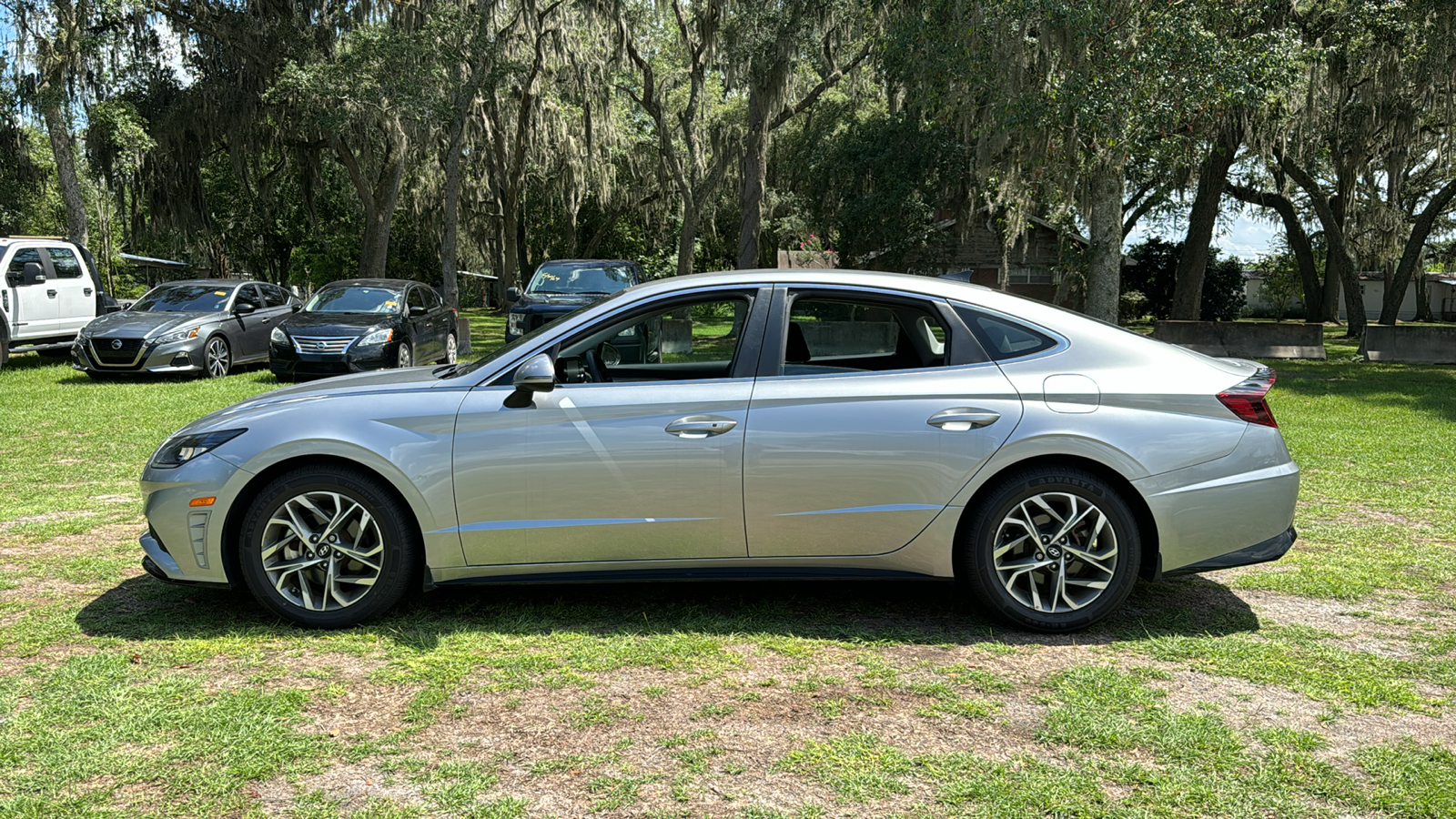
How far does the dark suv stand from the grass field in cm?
1202

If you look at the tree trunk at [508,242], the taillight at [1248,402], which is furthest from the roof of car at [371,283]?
the tree trunk at [508,242]

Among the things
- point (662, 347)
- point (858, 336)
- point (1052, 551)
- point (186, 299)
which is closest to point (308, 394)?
point (662, 347)

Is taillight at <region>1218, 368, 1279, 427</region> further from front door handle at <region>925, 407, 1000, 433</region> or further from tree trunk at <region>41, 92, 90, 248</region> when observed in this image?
tree trunk at <region>41, 92, 90, 248</region>

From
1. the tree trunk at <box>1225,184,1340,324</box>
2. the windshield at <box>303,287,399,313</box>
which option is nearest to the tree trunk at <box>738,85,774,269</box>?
the windshield at <box>303,287,399,313</box>

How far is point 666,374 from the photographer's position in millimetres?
5047

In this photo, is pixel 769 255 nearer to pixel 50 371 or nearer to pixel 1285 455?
pixel 50 371

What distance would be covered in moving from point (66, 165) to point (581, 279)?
35.6 ft

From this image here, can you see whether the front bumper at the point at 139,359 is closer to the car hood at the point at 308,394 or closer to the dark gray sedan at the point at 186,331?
the dark gray sedan at the point at 186,331

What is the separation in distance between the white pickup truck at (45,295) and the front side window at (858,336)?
14.6 meters

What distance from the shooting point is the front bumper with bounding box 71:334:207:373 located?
14.6 m

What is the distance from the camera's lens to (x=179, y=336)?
14.9m

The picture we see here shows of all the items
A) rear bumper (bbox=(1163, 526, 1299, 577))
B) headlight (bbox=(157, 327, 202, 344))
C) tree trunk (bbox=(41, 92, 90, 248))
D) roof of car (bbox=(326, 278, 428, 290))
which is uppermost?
tree trunk (bbox=(41, 92, 90, 248))

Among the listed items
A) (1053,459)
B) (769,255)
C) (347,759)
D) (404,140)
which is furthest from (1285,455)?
(769,255)

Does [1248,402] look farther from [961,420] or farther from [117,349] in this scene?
[117,349]
